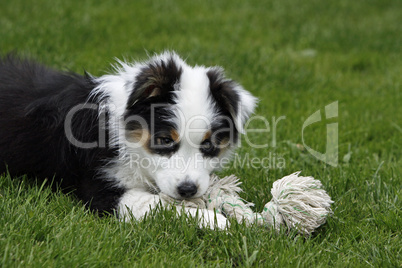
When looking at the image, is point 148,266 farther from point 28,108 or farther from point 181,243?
point 28,108

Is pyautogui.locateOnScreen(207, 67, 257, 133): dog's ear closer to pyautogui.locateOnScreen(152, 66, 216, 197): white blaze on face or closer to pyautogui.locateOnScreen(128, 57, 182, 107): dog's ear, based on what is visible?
pyautogui.locateOnScreen(152, 66, 216, 197): white blaze on face

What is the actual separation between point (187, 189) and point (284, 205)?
1.93 feet

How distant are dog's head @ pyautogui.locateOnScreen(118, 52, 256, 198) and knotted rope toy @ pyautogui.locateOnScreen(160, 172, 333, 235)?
0.43ft

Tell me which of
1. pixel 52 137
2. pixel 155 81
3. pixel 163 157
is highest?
pixel 155 81

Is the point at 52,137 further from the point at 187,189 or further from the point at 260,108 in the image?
the point at 260,108

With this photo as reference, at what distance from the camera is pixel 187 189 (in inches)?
119

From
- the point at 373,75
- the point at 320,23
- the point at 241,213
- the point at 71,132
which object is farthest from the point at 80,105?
the point at 320,23

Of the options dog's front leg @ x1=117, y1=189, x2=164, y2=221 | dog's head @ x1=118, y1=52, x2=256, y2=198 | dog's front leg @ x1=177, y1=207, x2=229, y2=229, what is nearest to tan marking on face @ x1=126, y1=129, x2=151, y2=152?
dog's head @ x1=118, y1=52, x2=256, y2=198

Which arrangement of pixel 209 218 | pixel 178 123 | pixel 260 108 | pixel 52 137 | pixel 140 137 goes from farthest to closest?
pixel 260 108
pixel 52 137
pixel 140 137
pixel 178 123
pixel 209 218

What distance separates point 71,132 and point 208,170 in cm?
94

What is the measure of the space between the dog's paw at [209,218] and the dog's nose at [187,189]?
0.10 metres

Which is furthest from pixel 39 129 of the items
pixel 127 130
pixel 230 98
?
pixel 230 98

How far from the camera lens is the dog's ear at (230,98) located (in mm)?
3273

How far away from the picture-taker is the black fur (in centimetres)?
331
